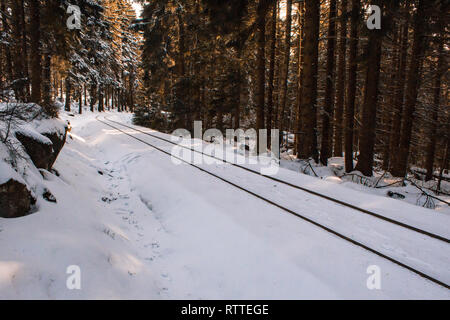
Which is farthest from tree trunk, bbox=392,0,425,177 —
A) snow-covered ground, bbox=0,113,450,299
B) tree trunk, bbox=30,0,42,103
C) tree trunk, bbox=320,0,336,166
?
tree trunk, bbox=30,0,42,103

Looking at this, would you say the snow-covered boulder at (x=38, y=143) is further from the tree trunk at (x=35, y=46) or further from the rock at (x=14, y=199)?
the tree trunk at (x=35, y=46)

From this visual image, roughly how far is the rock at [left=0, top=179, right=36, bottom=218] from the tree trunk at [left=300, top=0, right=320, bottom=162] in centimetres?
1017

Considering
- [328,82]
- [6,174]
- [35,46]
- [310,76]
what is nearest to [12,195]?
[6,174]

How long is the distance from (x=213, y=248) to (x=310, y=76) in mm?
8951

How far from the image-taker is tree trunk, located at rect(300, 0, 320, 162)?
10461 mm

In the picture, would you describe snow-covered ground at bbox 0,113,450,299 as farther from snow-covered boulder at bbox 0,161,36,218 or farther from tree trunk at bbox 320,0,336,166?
tree trunk at bbox 320,0,336,166

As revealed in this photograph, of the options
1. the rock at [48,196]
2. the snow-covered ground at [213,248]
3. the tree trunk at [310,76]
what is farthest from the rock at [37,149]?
the tree trunk at [310,76]

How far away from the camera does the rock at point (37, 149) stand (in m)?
5.90

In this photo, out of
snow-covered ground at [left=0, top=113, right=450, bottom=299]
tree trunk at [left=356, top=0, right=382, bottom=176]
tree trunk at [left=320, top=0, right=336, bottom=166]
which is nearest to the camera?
snow-covered ground at [left=0, top=113, right=450, bottom=299]

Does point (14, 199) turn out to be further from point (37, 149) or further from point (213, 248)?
point (213, 248)

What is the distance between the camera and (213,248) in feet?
15.8

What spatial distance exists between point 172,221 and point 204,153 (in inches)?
246

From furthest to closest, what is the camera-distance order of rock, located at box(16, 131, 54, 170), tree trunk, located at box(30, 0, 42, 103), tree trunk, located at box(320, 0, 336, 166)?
tree trunk, located at box(320, 0, 336, 166) → tree trunk, located at box(30, 0, 42, 103) → rock, located at box(16, 131, 54, 170)
